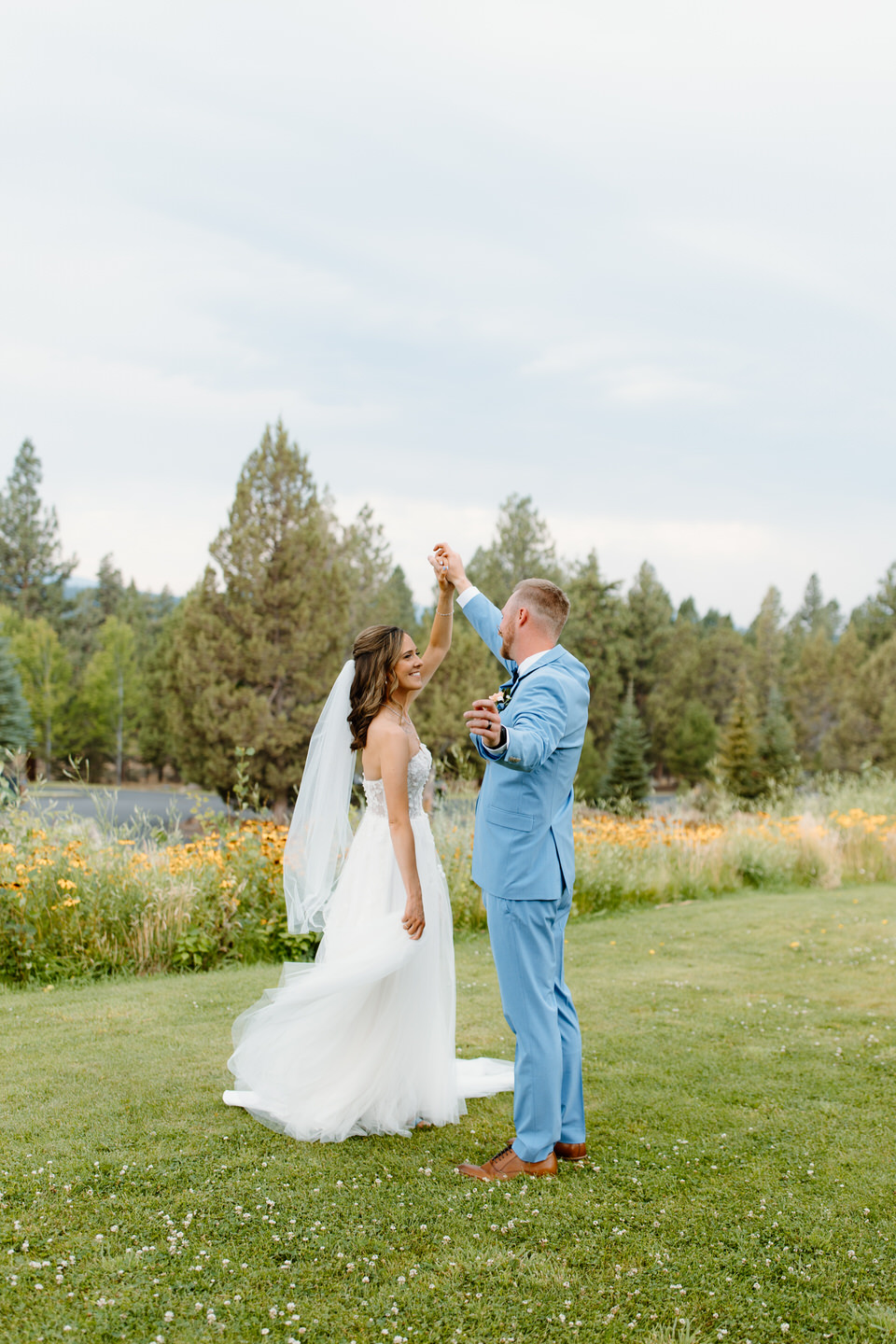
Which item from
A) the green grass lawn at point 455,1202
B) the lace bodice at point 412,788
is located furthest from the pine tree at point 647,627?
the lace bodice at point 412,788

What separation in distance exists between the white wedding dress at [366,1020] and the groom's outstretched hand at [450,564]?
2.64 ft

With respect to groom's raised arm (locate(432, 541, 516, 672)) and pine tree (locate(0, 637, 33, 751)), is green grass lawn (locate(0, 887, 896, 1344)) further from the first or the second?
pine tree (locate(0, 637, 33, 751))

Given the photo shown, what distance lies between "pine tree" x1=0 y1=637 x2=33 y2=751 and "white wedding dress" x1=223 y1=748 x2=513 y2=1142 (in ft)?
94.5

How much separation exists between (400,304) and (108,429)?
12.4 m

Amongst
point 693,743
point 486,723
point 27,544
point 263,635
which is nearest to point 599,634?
point 693,743

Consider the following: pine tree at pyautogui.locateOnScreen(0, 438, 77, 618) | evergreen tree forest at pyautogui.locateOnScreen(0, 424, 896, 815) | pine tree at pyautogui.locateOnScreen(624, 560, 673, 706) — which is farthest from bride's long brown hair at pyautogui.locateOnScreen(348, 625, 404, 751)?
pine tree at pyautogui.locateOnScreen(0, 438, 77, 618)

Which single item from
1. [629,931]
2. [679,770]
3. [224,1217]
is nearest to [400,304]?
[629,931]

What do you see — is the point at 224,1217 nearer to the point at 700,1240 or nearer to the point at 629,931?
the point at 700,1240

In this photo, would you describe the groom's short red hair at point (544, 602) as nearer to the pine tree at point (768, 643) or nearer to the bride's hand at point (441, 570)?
the bride's hand at point (441, 570)

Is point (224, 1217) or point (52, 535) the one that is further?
point (52, 535)

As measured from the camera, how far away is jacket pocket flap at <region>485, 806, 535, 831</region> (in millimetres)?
3459

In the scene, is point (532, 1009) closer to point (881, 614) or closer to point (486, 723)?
point (486, 723)

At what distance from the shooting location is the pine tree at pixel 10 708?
3044 centimetres

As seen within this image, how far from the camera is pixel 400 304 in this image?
523 inches
